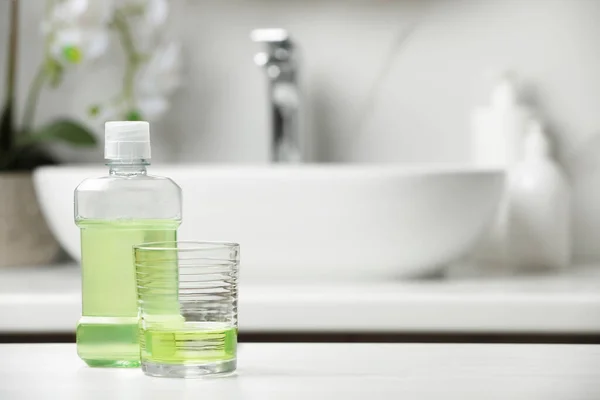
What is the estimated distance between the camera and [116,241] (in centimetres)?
66

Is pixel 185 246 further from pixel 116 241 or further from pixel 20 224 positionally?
pixel 20 224

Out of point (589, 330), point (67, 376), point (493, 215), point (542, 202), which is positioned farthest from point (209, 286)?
point (542, 202)

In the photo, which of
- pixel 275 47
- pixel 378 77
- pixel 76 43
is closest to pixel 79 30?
pixel 76 43

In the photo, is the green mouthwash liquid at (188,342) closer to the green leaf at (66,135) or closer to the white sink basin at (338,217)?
the white sink basin at (338,217)

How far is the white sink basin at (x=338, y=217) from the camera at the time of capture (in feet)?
4.01

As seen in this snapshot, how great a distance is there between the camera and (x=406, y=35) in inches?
65.2

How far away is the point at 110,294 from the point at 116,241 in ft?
0.12

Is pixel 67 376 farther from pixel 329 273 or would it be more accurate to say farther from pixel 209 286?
pixel 329 273

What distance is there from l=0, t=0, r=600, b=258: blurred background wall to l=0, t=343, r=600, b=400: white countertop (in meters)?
0.95

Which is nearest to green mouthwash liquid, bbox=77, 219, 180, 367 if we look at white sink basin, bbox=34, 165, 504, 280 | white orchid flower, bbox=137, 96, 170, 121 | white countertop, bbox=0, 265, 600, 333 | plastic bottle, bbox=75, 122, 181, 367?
plastic bottle, bbox=75, 122, 181, 367

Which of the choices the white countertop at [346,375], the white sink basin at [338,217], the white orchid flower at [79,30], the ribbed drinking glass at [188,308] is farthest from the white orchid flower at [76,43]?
the ribbed drinking glass at [188,308]

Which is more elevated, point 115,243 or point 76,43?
point 76,43

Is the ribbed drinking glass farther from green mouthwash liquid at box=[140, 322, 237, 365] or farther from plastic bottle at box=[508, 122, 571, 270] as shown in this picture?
plastic bottle at box=[508, 122, 571, 270]

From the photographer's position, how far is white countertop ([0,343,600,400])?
0.56 m
